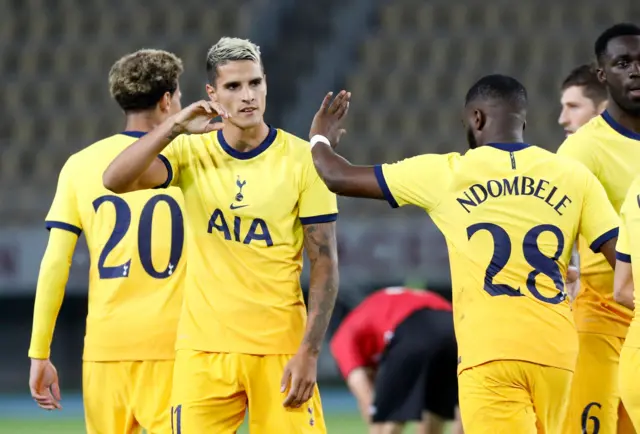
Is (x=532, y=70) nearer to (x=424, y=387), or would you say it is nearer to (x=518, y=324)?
(x=424, y=387)

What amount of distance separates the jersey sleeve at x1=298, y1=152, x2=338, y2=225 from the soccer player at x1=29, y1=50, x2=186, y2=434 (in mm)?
782

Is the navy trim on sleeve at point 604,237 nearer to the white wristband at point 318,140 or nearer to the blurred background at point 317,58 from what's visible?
the white wristband at point 318,140

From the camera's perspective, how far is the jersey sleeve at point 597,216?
527 cm

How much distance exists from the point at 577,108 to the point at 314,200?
233cm

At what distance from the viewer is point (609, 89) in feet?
20.0

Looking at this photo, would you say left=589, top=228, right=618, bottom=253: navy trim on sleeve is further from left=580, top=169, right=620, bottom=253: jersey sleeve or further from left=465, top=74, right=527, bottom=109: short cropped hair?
left=465, top=74, right=527, bottom=109: short cropped hair

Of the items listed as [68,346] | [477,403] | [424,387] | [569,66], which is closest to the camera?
[477,403]

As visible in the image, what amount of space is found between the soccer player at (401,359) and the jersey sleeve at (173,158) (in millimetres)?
2806

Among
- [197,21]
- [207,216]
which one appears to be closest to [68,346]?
[197,21]

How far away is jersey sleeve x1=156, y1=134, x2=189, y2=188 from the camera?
17.9 feet

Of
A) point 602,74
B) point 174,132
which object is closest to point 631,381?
point 602,74

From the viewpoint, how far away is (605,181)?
5.95 meters

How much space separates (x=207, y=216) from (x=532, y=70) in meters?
12.4

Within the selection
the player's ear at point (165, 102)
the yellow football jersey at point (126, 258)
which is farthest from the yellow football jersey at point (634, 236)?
the player's ear at point (165, 102)
